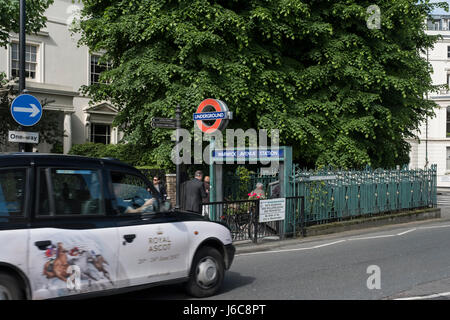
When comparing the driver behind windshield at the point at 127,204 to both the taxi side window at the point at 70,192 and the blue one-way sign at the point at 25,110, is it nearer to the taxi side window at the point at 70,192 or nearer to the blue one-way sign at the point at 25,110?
A: the taxi side window at the point at 70,192

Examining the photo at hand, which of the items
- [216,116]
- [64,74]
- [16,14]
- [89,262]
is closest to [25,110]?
[216,116]

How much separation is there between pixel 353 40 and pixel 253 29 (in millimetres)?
3753

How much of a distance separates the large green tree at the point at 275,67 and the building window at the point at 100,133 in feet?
34.2

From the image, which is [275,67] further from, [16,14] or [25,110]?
[25,110]

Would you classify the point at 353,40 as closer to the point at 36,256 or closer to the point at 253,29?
the point at 253,29

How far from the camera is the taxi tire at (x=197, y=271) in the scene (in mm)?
7258

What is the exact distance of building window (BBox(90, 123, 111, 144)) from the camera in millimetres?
31094

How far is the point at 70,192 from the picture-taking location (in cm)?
599

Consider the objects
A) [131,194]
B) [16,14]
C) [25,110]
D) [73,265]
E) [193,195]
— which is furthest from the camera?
[16,14]

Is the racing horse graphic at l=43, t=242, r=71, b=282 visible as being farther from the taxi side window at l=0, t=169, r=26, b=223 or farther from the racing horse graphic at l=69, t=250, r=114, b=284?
the taxi side window at l=0, t=169, r=26, b=223

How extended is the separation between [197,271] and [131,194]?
4.77ft

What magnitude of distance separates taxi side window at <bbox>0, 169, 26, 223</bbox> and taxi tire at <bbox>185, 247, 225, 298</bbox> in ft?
8.41

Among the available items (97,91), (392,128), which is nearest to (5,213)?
(97,91)
